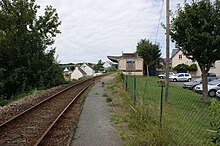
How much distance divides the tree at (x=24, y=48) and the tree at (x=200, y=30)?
14914 mm

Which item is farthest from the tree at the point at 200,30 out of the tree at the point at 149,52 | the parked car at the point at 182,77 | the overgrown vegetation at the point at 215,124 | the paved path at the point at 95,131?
the tree at the point at 149,52

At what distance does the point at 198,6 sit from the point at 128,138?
36.7ft

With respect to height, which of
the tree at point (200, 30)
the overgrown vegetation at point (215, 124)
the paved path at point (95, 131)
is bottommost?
the paved path at point (95, 131)

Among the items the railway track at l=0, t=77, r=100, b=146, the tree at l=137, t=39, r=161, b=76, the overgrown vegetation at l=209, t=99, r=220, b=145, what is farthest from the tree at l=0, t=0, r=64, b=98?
the tree at l=137, t=39, r=161, b=76

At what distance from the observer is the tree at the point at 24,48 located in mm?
25828

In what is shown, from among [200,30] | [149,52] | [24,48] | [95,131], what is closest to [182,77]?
[149,52]

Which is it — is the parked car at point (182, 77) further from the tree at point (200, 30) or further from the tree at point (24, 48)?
the tree at point (200, 30)

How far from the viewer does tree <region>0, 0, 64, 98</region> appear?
84.7 feet

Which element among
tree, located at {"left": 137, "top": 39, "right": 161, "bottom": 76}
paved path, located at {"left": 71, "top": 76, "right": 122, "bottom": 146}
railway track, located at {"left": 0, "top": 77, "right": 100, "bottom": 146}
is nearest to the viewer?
paved path, located at {"left": 71, "top": 76, "right": 122, "bottom": 146}

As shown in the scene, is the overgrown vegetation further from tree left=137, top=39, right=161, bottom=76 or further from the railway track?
tree left=137, top=39, right=161, bottom=76

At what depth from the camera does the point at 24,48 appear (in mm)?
27812

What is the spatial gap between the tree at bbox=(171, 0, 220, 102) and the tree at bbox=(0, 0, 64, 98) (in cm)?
1491

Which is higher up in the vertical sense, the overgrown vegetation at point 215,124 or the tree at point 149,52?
the tree at point 149,52

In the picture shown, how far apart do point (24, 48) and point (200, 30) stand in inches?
709
